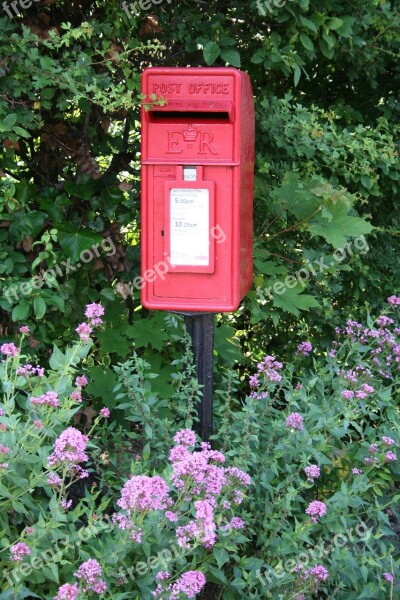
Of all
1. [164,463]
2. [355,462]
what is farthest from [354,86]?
[164,463]

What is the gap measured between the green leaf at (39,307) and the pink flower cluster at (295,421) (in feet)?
3.70

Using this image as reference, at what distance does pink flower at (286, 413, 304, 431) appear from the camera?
284 cm

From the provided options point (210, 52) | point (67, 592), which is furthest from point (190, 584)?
point (210, 52)

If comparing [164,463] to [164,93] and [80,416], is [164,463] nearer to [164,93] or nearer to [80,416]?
[80,416]

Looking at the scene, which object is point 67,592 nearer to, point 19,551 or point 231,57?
point 19,551

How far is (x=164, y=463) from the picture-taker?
3.15 m

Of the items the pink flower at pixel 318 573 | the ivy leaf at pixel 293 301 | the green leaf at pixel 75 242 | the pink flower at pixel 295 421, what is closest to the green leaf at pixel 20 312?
the green leaf at pixel 75 242

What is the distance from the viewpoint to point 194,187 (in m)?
2.97

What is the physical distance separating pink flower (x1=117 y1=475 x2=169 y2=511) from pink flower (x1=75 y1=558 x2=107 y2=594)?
0.56 ft

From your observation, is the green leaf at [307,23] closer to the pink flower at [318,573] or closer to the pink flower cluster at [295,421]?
the pink flower cluster at [295,421]

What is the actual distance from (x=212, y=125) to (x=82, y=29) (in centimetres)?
63

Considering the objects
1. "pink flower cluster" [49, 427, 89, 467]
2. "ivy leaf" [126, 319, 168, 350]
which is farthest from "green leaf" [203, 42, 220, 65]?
"pink flower cluster" [49, 427, 89, 467]

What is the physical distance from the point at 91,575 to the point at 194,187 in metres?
1.40

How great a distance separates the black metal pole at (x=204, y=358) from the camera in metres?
3.20
